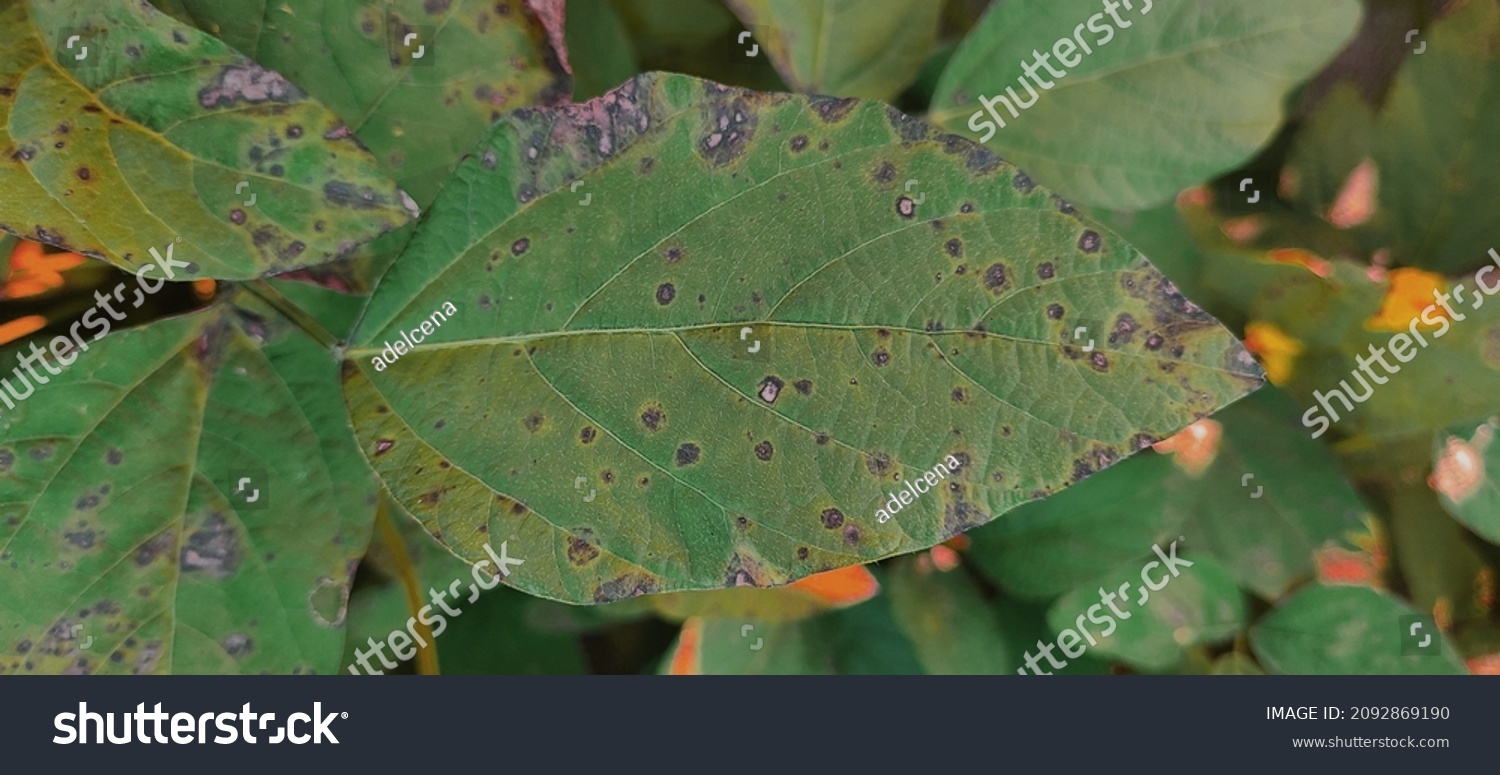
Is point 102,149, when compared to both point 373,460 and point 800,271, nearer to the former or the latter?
point 373,460

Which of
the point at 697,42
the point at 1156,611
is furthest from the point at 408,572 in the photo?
the point at 1156,611

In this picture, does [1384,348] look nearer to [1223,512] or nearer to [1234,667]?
[1223,512]

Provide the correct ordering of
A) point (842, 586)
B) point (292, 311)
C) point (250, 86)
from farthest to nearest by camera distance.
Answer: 1. point (842, 586)
2. point (292, 311)
3. point (250, 86)

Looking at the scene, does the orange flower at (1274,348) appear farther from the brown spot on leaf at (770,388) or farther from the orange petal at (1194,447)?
the brown spot on leaf at (770,388)

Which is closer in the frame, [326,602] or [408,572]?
[326,602]

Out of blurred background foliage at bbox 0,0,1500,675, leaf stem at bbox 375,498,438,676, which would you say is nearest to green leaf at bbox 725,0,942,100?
blurred background foliage at bbox 0,0,1500,675

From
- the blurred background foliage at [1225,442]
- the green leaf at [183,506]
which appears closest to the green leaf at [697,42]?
the blurred background foliage at [1225,442]

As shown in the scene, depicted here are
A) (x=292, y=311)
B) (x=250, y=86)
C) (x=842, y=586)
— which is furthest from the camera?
(x=842, y=586)
